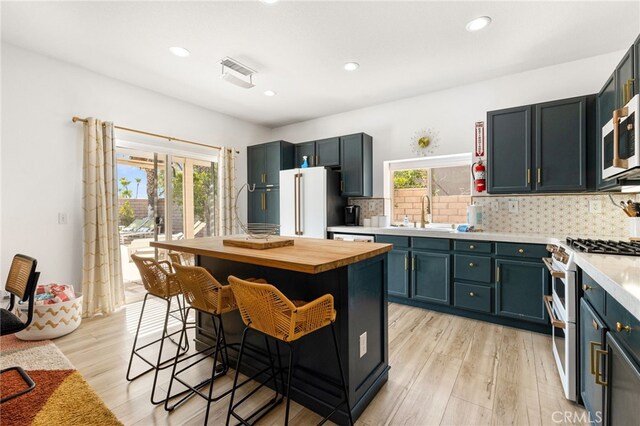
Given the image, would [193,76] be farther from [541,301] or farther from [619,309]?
[541,301]

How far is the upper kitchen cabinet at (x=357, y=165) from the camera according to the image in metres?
4.20

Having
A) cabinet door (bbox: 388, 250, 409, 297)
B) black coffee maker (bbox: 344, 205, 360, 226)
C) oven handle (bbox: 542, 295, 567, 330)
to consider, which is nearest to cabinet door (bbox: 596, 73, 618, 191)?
oven handle (bbox: 542, 295, 567, 330)

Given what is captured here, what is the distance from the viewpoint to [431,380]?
6.75ft

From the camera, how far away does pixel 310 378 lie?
5.92 feet

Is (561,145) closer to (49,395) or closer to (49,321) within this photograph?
(49,395)

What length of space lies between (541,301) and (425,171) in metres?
2.06

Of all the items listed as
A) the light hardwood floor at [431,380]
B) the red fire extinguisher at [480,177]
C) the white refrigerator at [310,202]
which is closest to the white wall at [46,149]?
the light hardwood floor at [431,380]

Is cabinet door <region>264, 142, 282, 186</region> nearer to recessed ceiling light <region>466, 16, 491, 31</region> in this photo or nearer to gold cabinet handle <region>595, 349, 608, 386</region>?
recessed ceiling light <region>466, 16, 491, 31</region>

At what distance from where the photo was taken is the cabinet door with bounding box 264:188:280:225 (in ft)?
15.7

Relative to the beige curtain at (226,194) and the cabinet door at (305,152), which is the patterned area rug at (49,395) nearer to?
the beige curtain at (226,194)

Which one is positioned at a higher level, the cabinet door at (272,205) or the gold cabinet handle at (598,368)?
the cabinet door at (272,205)

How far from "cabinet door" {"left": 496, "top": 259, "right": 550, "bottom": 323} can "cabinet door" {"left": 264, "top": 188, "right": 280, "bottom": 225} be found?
3.13m

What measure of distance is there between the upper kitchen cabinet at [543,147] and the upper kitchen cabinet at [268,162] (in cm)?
292

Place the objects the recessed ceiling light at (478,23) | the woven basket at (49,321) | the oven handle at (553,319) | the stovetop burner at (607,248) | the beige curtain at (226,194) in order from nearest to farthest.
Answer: the stovetop burner at (607,248) < the oven handle at (553,319) < the recessed ceiling light at (478,23) < the woven basket at (49,321) < the beige curtain at (226,194)
